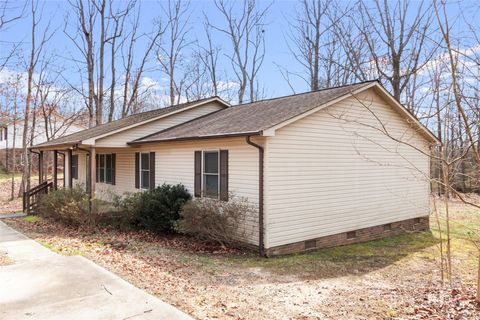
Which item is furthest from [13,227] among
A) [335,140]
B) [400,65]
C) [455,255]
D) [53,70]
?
[400,65]

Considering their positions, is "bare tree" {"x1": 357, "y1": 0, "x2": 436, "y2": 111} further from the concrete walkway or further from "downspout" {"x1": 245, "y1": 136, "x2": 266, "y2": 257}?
the concrete walkway

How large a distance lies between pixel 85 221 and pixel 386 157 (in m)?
9.52

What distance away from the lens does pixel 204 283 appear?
6.36m

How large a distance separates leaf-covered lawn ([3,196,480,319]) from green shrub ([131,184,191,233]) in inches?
14.8

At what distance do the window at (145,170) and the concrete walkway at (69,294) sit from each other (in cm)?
613

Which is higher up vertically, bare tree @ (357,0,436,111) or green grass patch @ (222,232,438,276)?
bare tree @ (357,0,436,111)

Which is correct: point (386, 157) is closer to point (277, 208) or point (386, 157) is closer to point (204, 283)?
point (277, 208)

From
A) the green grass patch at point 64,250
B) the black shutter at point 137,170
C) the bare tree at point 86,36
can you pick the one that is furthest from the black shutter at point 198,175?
the bare tree at point 86,36

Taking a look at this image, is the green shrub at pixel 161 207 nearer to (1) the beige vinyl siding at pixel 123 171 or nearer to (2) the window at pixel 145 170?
(2) the window at pixel 145 170

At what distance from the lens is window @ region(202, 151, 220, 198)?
10164mm

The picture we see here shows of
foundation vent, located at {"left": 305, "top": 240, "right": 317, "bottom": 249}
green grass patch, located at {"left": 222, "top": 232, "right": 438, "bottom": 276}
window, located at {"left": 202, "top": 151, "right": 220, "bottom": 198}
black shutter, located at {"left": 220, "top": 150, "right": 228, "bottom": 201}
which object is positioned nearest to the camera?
green grass patch, located at {"left": 222, "top": 232, "right": 438, "bottom": 276}

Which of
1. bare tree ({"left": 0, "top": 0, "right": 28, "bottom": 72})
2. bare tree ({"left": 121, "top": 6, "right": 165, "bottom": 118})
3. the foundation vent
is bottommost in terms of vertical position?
the foundation vent

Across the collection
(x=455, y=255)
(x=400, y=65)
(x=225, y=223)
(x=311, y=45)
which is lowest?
(x=455, y=255)

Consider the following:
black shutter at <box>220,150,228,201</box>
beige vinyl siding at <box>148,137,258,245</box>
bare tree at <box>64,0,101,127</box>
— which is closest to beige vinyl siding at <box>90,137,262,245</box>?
beige vinyl siding at <box>148,137,258,245</box>
